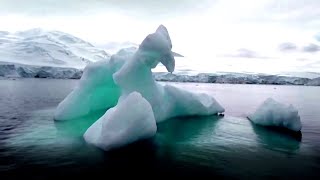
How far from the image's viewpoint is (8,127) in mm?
13461

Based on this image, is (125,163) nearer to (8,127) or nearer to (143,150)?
(143,150)

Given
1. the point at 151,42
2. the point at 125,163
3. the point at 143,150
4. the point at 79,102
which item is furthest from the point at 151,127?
the point at 79,102

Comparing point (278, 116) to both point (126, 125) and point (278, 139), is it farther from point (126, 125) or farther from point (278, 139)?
point (126, 125)

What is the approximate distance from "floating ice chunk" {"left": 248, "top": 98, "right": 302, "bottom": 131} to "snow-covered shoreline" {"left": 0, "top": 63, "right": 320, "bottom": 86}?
317 feet

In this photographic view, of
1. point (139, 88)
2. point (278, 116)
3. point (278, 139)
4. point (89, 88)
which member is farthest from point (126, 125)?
point (278, 116)

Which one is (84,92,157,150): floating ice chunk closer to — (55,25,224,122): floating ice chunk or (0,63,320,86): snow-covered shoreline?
(55,25,224,122): floating ice chunk

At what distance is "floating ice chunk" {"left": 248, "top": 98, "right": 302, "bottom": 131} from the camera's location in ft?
45.9

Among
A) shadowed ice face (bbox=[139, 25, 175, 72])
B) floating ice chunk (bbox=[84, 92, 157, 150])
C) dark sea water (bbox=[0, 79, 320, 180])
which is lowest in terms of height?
dark sea water (bbox=[0, 79, 320, 180])

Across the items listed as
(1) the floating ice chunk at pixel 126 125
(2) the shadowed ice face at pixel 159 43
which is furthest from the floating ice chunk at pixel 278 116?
(1) the floating ice chunk at pixel 126 125

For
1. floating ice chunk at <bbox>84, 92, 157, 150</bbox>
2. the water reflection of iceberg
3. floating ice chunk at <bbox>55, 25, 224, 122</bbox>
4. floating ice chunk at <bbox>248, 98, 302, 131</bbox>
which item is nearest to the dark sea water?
the water reflection of iceberg

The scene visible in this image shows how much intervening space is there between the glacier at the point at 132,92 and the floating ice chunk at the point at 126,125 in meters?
0.03

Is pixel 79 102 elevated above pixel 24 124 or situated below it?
above

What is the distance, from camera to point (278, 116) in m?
14.6

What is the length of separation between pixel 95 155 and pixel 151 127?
7.42 ft
